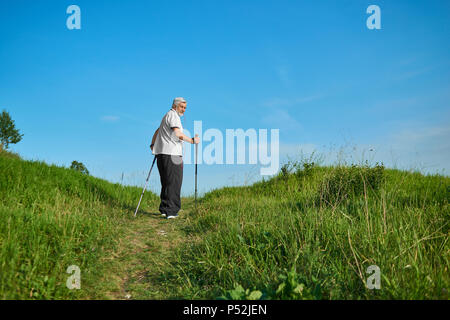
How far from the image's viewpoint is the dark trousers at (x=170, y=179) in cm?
809

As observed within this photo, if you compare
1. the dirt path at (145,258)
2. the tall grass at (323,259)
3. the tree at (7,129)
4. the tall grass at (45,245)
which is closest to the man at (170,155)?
the dirt path at (145,258)

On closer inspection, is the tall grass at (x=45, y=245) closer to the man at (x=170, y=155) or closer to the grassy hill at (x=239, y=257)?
the grassy hill at (x=239, y=257)

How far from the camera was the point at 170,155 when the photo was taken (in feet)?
26.6

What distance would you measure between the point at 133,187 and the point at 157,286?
26.6ft

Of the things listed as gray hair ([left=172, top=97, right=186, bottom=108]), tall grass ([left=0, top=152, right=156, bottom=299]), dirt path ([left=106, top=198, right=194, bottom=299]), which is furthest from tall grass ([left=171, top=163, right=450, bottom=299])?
gray hair ([left=172, top=97, right=186, bottom=108])

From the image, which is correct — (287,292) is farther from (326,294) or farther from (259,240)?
(259,240)

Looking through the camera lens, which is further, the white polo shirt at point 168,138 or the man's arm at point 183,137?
the white polo shirt at point 168,138

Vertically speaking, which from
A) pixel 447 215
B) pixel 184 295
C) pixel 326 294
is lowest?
pixel 184 295

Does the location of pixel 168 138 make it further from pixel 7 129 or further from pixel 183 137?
pixel 7 129

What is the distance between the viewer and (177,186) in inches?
326

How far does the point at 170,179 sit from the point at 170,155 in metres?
0.70

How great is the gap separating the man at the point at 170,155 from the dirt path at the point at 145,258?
0.72 metres
